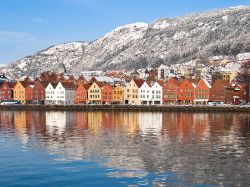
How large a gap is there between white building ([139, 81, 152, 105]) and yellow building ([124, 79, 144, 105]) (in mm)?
1198

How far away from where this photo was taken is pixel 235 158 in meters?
33.7

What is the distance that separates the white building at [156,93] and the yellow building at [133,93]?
208 inches

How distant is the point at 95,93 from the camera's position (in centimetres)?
15775

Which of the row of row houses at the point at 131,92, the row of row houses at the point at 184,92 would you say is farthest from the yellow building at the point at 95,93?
the row of row houses at the point at 184,92

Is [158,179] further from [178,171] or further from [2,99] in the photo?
[2,99]

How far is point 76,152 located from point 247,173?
1467 cm

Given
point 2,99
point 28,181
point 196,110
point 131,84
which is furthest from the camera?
point 2,99

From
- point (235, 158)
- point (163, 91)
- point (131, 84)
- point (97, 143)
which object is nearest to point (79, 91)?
point (131, 84)

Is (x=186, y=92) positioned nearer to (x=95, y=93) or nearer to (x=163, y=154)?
(x=95, y=93)

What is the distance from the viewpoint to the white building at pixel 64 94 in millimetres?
161000

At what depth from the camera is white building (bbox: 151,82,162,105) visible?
14788cm

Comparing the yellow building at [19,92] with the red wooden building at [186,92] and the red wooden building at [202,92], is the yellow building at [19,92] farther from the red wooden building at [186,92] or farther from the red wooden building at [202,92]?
the red wooden building at [202,92]

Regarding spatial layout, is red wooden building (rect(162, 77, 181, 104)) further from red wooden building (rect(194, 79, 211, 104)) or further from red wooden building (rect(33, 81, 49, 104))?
red wooden building (rect(33, 81, 49, 104))

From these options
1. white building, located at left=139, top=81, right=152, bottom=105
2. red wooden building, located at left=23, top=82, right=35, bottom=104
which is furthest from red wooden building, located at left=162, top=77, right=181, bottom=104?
red wooden building, located at left=23, top=82, right=35, bottom=104
